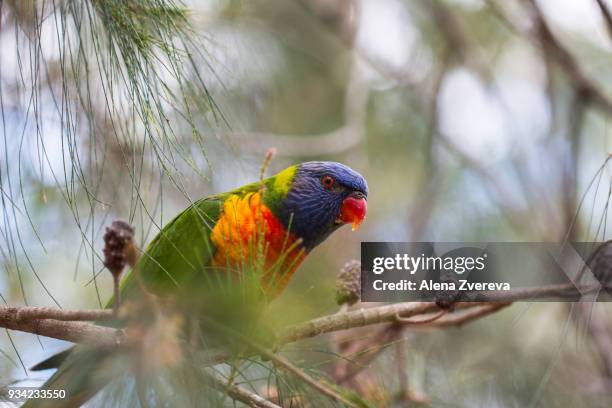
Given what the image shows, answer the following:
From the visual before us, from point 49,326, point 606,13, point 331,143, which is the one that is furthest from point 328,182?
point 331,143

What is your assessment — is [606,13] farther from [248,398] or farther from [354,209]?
[248,398]

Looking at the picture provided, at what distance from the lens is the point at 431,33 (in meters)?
4.05

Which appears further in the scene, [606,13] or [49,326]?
[606,13]

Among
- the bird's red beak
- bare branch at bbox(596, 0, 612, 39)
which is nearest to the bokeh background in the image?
bare branch at bbox(596, 0, 612, 39)

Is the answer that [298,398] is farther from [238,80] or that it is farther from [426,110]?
[426,110]

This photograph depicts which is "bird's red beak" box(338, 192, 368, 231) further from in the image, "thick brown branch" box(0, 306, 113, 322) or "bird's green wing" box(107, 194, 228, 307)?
"thick brown branch" box(0, 306, 113, 322)

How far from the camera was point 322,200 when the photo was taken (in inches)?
85.1

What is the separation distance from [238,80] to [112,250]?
59.5 inches

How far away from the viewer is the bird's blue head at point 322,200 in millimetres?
2141

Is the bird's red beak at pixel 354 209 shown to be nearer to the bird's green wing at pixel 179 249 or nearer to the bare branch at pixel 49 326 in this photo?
the bird's green wing at pixel 179 249

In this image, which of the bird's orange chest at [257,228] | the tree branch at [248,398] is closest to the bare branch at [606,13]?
the bird's orange chest at [257,228]

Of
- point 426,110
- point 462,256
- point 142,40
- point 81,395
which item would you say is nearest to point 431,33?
point 426,110

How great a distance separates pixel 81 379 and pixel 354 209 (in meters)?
1.14

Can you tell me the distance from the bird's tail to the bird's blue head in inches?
35.1
